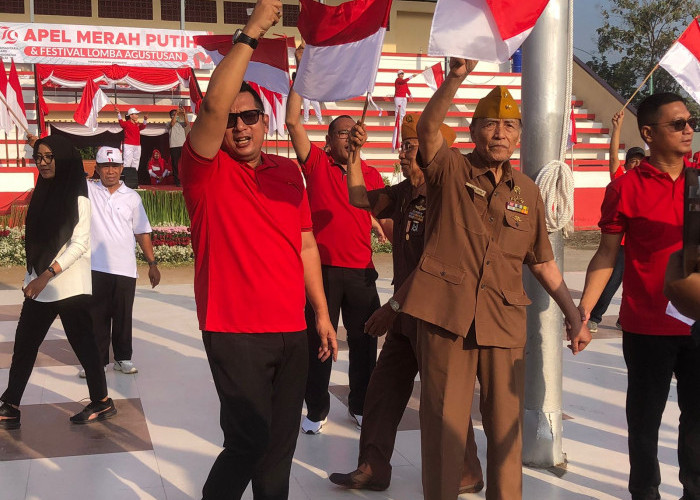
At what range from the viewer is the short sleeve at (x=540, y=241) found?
3.84m

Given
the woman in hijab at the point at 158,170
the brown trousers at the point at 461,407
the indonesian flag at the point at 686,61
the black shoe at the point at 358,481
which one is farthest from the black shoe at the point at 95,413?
the woman in hijab at the point at 158,170

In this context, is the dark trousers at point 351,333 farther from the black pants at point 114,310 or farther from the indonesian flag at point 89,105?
the indonesian flag at point 89,105

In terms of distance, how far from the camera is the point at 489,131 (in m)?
3.65

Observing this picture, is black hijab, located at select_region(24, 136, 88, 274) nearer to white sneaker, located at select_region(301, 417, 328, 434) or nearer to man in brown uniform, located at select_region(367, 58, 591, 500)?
white sneaker, located at select_region(301, 417, 328, 434)

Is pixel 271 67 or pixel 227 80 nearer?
pixel 227 80

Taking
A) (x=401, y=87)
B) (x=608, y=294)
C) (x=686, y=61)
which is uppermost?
(x=401, y=87)

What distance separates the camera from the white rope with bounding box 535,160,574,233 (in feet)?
14.8

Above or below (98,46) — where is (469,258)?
below

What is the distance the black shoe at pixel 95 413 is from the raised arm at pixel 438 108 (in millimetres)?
3109

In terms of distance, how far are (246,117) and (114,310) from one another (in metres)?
3.94

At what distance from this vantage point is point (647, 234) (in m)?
3.82

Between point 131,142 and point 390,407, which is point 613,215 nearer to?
point 390,407

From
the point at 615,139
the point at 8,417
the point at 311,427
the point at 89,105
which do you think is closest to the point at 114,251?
the point at 8,417

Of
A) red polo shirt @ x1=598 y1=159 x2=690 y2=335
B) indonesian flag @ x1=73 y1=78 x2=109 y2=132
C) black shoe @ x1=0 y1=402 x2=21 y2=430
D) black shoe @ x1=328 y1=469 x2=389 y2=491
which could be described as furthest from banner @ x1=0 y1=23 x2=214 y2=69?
red polo shirt @ x1=598 y1=159 x2=690 y2=335
